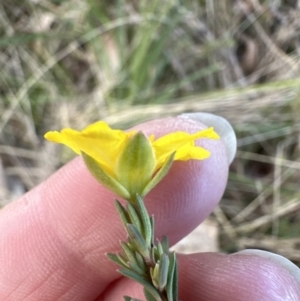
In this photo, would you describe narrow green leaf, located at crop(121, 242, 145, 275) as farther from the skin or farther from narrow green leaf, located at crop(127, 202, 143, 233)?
the skin

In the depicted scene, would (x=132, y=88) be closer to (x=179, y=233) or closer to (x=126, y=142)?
(x=179, y=233)

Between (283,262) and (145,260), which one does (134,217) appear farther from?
(283,262)

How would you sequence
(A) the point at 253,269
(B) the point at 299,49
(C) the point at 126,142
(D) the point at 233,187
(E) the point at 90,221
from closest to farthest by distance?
(C) the point at 126,142, (A) the point at 253,269, (E) the point at 90,221, (B) the point at 299,49, (D) the point at 233,187

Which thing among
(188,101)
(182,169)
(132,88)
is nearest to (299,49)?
(188,101)

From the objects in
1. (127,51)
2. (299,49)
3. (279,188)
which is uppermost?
(127,51)

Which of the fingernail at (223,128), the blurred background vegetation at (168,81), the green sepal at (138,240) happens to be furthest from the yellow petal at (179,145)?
the blurred background vegetation at (168,81)

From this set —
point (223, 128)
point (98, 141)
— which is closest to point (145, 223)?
point (98, 141)

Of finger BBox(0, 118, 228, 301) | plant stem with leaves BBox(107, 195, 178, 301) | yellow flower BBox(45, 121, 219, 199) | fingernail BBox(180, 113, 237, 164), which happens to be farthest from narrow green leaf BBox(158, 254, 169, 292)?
fingernail BBox(180, 113, 237, 164)
